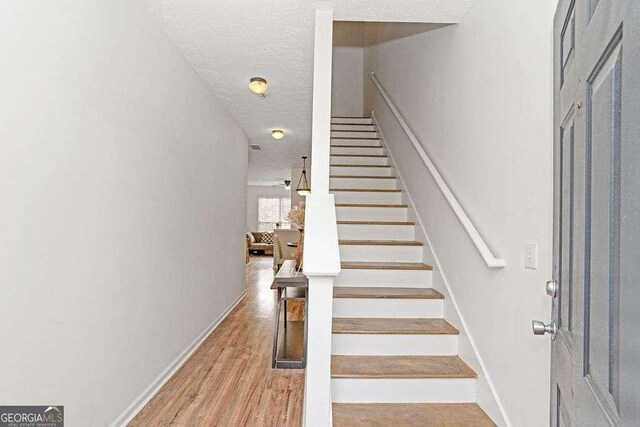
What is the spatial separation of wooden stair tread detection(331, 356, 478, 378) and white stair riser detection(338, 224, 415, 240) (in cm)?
130

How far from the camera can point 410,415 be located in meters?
2.13

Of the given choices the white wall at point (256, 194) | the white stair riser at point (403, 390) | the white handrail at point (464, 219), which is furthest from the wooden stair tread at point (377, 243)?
the white wall at point (256, 194)

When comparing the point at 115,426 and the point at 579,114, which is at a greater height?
the point at 579,114

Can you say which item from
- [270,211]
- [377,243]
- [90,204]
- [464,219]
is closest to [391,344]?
[464,219]

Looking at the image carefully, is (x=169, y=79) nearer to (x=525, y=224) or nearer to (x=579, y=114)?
(x=525, y=224)

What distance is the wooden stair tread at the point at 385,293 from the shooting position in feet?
9.25

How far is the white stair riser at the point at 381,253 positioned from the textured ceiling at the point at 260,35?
1.65m

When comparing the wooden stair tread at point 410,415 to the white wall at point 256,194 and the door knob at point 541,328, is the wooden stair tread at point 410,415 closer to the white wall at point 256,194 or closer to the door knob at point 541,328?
the door knob at point 541,328

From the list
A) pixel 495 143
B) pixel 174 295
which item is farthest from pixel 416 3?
pixel 174 295

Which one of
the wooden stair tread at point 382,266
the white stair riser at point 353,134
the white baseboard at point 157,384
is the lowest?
the white baseboard at point 157,384

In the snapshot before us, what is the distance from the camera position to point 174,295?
308cm

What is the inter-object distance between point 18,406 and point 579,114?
2.03 m

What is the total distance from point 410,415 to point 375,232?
5.77 feet

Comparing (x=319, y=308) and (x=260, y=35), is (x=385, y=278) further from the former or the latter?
(x=260, y=35)
